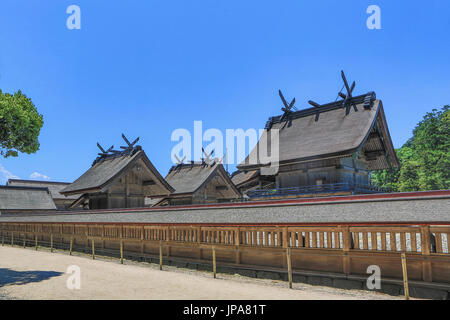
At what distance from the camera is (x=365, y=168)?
26641 millimetres

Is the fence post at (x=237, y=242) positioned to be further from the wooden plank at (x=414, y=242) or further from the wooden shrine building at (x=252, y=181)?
the wooden shrine building at (x=252, y=181)

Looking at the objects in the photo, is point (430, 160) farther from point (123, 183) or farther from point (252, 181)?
point (123, 183)

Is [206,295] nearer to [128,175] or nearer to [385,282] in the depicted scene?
[385,282]

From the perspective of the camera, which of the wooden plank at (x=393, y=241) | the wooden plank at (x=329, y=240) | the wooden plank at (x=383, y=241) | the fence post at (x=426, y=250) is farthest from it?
the wooden plank at (x=329, y=240)

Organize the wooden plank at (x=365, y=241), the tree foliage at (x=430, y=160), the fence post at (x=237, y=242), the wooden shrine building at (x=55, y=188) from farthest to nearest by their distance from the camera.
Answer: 1. the wooden shrine building at (x=55, y=188)
2. the tree foliage at (x=430, y=160)
3. the fence post at (x=237, y=242)
4. the wooden plank at (x=365, y=241)

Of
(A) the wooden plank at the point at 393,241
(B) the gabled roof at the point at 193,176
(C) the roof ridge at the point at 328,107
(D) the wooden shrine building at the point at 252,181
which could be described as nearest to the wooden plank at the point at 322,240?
(A) the wooden plank at the point at 393,241

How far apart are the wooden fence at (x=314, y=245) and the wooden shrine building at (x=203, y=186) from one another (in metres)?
16.6

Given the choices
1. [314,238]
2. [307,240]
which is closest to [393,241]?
[314,238]

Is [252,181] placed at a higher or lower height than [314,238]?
higher

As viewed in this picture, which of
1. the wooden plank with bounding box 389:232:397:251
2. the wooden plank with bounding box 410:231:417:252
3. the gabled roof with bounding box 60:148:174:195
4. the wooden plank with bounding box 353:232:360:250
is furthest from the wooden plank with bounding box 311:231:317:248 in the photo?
the gabled roof with bounding box 60:148:174:195

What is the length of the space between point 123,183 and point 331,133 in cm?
1760

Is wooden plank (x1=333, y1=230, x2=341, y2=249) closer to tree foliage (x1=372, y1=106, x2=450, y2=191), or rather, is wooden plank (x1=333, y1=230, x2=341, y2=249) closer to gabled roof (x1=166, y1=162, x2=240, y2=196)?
gabled roof (x1=166, y1=162, x2=240, y2=196)

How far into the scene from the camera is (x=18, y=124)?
13164 mm

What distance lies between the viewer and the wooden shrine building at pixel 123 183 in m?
28.5
